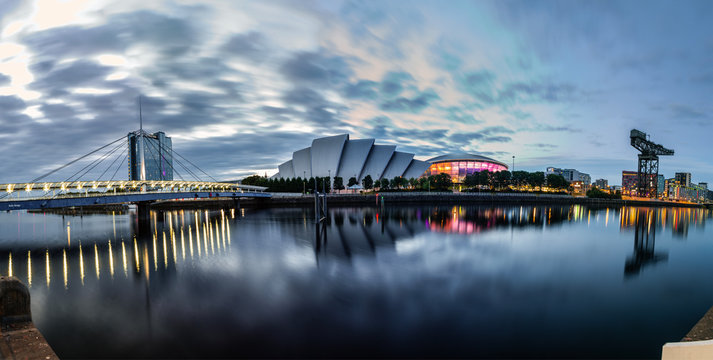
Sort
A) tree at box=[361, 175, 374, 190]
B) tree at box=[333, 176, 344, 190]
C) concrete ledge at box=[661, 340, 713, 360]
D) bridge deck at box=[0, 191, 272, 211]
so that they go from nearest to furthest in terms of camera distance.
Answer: concrete ledge at box=[661, 340, 713, 360] < bridge deck at box=[0, 191, 272, 211] < tree at box=[333, 176, 344, 190] < tree at box=[361, 175, 374, 190]

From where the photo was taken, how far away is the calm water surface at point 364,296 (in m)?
7.81

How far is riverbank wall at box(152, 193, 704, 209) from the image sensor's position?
57994 mm

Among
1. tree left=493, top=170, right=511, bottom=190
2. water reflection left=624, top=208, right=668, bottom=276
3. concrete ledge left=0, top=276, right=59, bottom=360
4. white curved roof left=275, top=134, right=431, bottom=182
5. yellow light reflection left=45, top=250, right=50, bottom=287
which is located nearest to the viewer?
concrete ledge left=0, top=276, right=59, bottom=360

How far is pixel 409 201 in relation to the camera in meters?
62.5

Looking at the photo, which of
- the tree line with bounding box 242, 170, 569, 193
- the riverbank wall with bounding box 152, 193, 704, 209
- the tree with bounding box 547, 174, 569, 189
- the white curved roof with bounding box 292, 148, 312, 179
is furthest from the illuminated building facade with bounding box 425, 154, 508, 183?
the white curved roof with bounding box 292, 148, 312, 179

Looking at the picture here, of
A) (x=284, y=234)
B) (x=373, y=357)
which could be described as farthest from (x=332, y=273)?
(x=284, y=234)

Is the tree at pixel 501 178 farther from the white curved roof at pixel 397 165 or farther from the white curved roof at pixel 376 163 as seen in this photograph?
the white curved roof at pixel 376 163

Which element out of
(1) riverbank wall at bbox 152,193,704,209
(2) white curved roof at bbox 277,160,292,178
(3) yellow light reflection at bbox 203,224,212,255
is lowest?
(1) riverbank wall at bbox 152,193,704,209

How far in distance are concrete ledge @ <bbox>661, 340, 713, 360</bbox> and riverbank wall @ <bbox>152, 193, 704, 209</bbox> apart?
55.3 meters

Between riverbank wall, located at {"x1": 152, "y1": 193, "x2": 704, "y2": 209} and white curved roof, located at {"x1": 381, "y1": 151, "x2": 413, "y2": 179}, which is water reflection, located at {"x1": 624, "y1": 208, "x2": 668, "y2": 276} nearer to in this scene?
riverbank wall, located at {"x1": 152, "y1": 193, "x2": 704, "y2": 209}

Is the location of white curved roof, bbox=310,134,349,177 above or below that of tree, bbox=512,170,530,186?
above

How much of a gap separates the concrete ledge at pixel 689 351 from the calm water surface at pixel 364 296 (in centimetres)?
472

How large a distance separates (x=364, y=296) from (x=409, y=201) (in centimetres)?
5237

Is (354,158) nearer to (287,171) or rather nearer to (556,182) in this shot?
(287,171)
